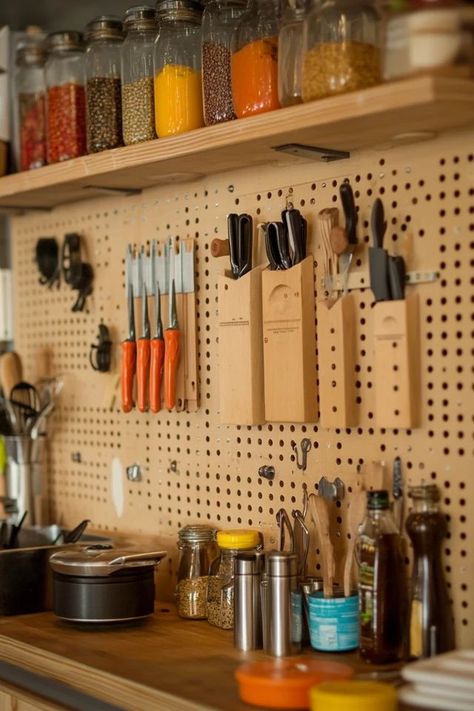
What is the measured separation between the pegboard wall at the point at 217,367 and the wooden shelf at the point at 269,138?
2.6 inches

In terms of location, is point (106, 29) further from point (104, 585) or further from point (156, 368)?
point (104, 585)

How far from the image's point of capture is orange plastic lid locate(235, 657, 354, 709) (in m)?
1.74

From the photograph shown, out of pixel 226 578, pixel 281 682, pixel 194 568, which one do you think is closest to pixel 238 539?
pixel 226 578

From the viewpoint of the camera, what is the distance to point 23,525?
9.52 feet

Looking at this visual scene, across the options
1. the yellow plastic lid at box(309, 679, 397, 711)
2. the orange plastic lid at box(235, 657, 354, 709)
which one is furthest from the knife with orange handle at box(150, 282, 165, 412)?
the yellow plastic lid at box(309, 679, 397, 711)

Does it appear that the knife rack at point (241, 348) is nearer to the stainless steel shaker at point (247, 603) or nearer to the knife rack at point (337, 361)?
the knife rack at point (337, 361)

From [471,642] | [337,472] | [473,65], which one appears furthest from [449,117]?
[471,642]

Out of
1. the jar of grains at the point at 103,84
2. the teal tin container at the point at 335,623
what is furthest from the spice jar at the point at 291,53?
the teal tin container at the point at 335,623

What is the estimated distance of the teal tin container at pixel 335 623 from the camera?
2.04m

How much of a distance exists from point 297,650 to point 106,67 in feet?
4.34

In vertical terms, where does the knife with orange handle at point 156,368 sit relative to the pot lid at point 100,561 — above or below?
above

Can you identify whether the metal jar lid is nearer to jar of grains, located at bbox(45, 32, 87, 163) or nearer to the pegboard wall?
jar of grains, located at bbox(45, 32, 87, 163)

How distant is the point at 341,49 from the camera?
1918mm

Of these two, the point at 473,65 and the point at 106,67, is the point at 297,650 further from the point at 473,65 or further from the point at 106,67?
the point at 106,67
